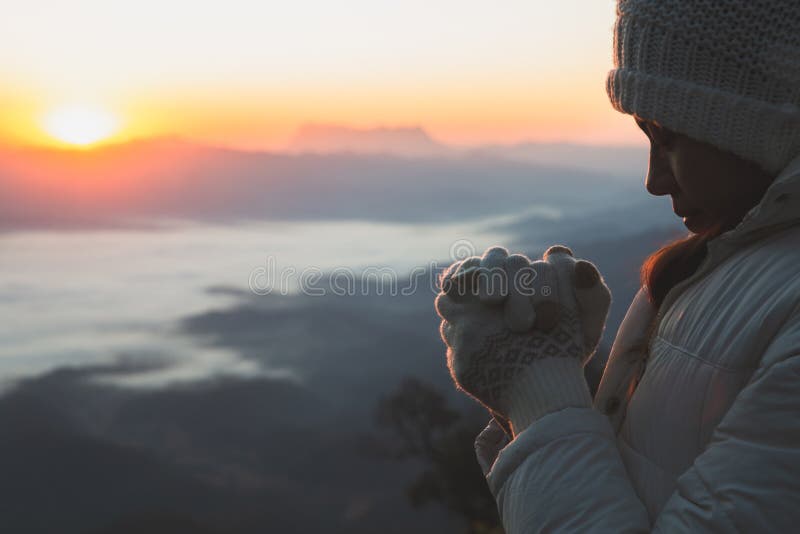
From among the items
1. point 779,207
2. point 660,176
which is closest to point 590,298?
point 660,176

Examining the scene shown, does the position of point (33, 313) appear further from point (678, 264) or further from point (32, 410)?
point (678, 264)

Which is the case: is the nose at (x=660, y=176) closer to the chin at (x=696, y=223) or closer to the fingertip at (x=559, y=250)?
the chin at (x=696, y=223)

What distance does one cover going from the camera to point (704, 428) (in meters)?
1.28

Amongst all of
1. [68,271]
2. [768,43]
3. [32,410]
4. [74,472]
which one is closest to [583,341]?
[768,43]

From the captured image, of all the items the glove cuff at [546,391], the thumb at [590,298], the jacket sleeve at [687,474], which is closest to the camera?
the jacket sleeve at [687,474]

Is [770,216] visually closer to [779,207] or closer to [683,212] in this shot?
[779,207]

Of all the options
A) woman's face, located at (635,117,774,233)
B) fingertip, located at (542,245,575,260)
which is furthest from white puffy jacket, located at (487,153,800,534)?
fingertip, located at (542,245,575,260)

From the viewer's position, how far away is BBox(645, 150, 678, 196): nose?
153 cm

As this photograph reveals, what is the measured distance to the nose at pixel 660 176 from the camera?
153cm

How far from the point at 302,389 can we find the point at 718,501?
327 ft

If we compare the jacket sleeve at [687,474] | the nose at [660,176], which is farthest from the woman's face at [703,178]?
the jacket sleeve at [687,474]

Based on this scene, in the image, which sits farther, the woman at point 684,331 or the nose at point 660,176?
the nose at point 660,176

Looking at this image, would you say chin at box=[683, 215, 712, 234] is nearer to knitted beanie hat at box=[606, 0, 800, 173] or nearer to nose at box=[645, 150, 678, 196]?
nose at box=[645, 150, 678, 196]

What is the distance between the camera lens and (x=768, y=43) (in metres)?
1.29
